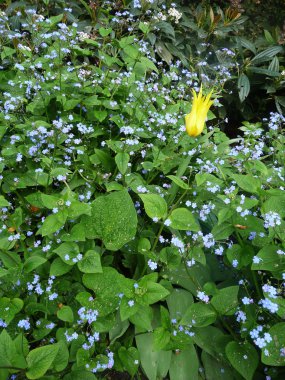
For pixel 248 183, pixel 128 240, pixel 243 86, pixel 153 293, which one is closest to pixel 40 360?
pixel 153 293

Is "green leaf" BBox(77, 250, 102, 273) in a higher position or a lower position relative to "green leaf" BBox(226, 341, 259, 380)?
higher

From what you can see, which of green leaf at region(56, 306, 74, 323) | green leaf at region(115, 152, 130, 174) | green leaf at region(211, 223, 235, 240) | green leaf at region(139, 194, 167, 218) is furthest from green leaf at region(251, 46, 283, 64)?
green leaf at region(56, 306, 74, 323)

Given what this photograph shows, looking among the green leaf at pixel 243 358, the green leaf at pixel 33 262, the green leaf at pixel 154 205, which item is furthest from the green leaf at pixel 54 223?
the green leaf at pixel 243 358

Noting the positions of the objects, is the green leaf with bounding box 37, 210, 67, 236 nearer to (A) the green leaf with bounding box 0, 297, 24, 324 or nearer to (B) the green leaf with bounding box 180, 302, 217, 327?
(A) the green leaf with bounding box 0, 297, 24, 324

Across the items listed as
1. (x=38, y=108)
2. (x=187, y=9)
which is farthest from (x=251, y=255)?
(x=187, y=9)

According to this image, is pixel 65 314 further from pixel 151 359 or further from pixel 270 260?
pixel 270 260

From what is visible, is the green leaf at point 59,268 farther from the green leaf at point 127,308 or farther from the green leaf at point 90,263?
the green leaf at point 127,308
